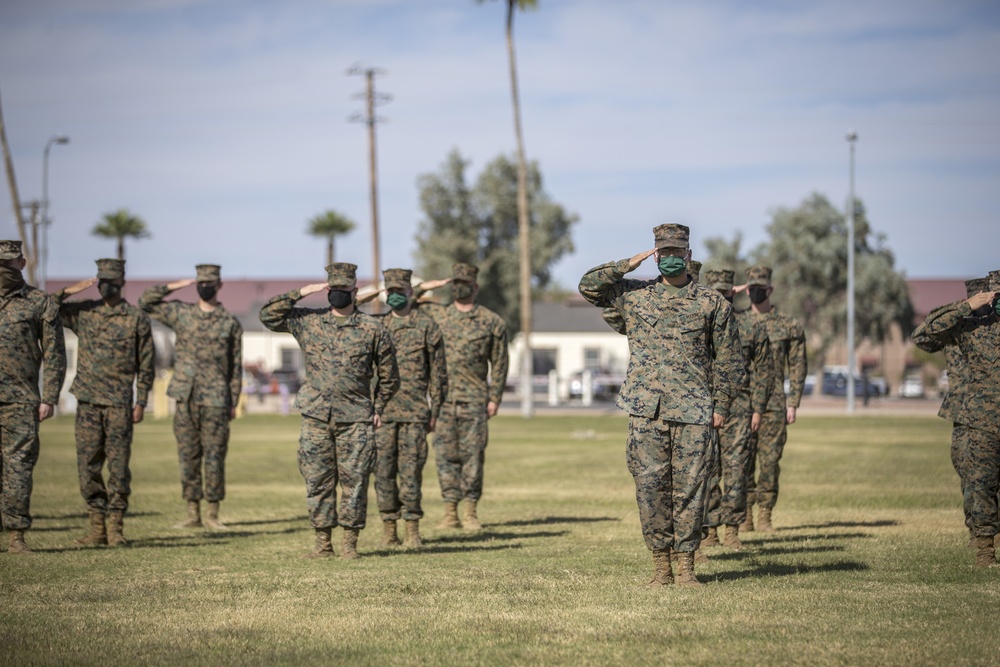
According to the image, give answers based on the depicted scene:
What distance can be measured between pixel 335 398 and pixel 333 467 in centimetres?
61

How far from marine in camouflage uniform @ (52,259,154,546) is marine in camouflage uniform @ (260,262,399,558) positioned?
198 centimetres

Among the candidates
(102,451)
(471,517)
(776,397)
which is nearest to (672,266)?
(776,397)

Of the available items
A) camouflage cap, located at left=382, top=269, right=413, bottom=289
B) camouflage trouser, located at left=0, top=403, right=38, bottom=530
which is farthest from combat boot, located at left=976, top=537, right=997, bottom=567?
camouflage trouser, located at left=0, top=403, right=38, bottom=530

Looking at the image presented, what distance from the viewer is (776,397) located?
566 inches

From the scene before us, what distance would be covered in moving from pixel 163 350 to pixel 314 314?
56.8m

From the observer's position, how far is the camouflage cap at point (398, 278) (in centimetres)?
1359

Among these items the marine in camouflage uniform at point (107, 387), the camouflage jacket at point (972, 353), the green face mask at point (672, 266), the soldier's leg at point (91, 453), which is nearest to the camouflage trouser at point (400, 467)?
the marine in camouflage uniform at point (107, 387)

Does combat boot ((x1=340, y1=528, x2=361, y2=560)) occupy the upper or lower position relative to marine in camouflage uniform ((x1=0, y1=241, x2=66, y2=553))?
lower

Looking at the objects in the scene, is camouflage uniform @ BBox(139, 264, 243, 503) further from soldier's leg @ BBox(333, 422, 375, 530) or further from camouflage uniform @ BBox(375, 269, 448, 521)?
soldier's leg @ BBox(333, 422, 375, 530)

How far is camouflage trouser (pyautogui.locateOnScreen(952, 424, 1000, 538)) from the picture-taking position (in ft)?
37.5

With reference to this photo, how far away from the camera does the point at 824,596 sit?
9.90 m

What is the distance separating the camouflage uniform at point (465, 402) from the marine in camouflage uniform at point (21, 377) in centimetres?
418

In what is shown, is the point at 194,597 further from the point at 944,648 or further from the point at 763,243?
the point at 763,243

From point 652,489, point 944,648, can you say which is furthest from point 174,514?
point 944,648
